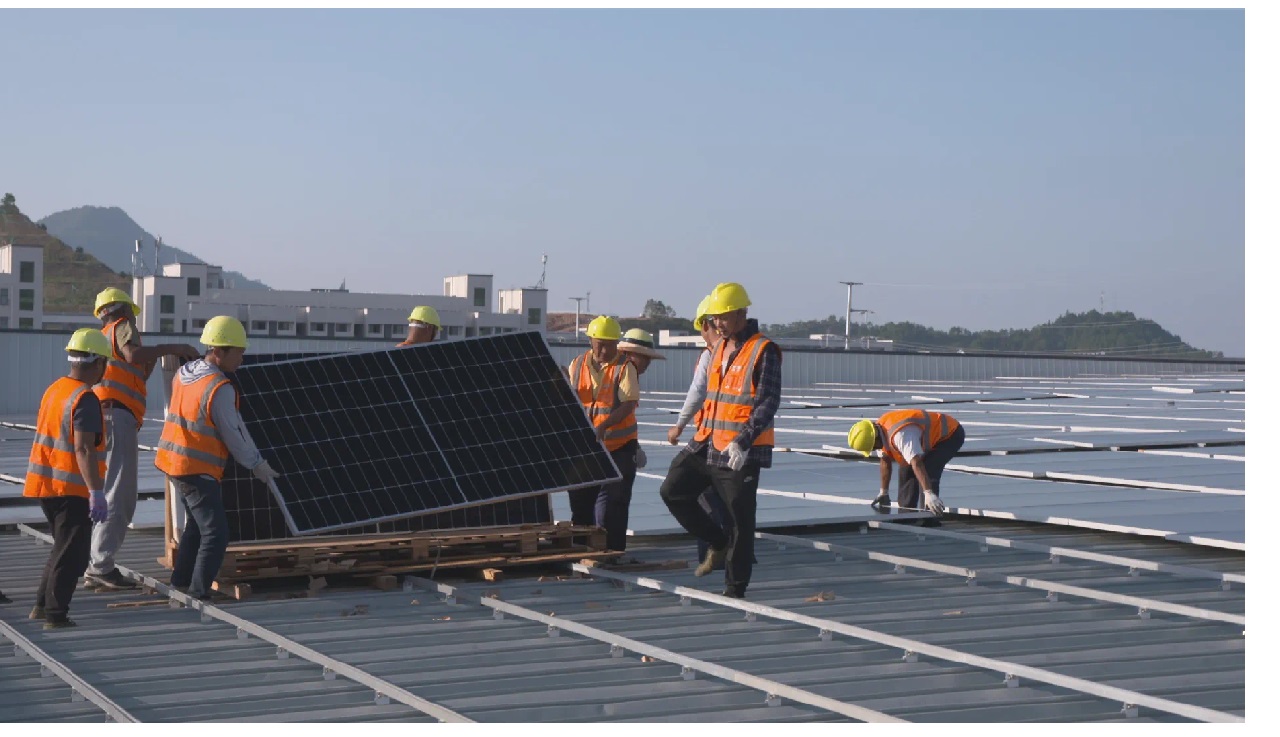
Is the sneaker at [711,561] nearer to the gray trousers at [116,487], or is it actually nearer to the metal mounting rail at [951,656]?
the metal mounting rail at [951,656]

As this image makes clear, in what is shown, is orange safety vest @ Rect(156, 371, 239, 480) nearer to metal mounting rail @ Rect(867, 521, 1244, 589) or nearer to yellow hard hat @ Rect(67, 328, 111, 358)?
yellow hard hat @ Rect(67, 328, 111, 358)

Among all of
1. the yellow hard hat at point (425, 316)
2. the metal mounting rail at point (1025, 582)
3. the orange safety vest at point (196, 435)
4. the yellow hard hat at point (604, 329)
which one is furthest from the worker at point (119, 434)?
the metal mounting rail at point (1025, 582)

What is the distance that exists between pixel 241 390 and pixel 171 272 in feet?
278

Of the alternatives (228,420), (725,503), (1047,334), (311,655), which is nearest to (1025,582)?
(725,503)

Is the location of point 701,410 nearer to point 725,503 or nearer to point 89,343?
point 725,503

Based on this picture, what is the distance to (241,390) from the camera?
10.3 metres

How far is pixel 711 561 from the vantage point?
33.8 ft

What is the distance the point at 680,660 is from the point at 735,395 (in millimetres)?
2357

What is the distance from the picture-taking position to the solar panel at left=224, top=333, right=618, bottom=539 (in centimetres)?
1011

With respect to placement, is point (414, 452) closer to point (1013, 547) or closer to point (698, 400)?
point (698, 400)

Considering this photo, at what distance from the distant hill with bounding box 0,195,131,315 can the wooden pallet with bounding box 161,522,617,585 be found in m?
148

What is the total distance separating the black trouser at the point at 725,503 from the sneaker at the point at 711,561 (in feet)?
0.16

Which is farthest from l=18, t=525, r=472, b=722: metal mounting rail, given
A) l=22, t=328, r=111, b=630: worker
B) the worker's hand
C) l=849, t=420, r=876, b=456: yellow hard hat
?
l=849, t=420, r=876, b=456: yellow hard hat

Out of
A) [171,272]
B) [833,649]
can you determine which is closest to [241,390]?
[833,649]
